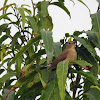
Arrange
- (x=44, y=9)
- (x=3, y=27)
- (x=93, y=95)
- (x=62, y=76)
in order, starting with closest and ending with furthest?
(x=62, y=76), (x=93, y=95), (x=44, y=9), (x=3, y=27)

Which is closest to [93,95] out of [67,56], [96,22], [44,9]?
[67,56]

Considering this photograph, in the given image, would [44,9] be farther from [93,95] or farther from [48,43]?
[93,95]

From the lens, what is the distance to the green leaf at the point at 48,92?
77cm

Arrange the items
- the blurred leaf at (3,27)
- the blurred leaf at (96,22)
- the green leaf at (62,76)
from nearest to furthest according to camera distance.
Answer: the green leaf at (62,76) → the blurred leaf at (96,22) → the blurred leaf at (3,27)

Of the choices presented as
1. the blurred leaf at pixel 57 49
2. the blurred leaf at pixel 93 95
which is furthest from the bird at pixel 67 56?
the blurred leaf at pixel 93 95

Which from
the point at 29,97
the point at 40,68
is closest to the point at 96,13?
the point at 40,68

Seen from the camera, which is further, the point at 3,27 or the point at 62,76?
the point at 3,27

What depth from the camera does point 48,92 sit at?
78cm

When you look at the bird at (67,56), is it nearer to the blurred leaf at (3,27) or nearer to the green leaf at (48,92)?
the green leaf at (48,92)

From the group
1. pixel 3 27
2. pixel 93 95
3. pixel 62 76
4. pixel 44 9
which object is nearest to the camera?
pixel 62 76

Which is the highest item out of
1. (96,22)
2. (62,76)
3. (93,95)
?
(96,22)

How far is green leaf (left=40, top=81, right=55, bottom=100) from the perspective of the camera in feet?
2.52

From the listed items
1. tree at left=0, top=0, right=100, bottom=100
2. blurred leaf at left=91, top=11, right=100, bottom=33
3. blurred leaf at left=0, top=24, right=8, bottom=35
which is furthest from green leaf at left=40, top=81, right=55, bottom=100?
blurred leaf at left=0, top=24, right=8, bottom=35

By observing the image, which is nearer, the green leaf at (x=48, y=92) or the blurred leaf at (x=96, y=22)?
the green leaf at (x=48, y=92)
